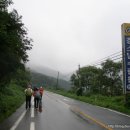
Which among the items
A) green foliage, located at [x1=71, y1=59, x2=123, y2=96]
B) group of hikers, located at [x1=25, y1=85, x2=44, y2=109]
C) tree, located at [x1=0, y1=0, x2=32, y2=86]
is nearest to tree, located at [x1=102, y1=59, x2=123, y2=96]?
green foliage, located at [x1=71, y1=59, x2=123, y2=96]

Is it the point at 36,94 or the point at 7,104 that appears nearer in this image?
the point at 7,104

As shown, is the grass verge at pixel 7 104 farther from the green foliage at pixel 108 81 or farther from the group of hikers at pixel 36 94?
the green foliage at pixel 108 81

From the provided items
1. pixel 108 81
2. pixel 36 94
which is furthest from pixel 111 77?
pixel 36 94

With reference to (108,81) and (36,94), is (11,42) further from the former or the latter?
(108,81)

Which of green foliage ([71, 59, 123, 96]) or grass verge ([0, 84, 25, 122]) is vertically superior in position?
green foliage ([71, 59, 123, 96])

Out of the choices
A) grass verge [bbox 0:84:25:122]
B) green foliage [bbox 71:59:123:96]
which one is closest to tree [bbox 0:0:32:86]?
grass verge [bbox 0:84:25:122]

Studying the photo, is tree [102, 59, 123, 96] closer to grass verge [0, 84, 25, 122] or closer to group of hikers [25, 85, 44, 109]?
grass verge [0, 84, 25, 122]

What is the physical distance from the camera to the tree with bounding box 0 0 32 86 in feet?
53.1

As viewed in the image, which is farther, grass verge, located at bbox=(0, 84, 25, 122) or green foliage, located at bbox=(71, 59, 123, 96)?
green foliage, located at bbox=(71, 59, 123, 96)

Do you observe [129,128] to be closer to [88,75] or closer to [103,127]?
[103,127]

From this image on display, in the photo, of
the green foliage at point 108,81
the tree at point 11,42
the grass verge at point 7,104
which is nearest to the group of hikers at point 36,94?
the grass verge at point 7,104

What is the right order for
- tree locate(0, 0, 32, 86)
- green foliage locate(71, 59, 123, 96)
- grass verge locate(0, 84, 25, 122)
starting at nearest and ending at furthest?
tree locate(0, 0, 32, 86) < grass verge locate(0, 84, 25, 122) < green foliage locate(71, 59, 123, 96)

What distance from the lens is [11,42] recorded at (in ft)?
55.0

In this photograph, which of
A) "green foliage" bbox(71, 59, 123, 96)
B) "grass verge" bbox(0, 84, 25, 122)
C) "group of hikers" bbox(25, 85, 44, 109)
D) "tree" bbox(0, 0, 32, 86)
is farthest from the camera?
"green foliage" bbox(71, 59, 123, 96)
